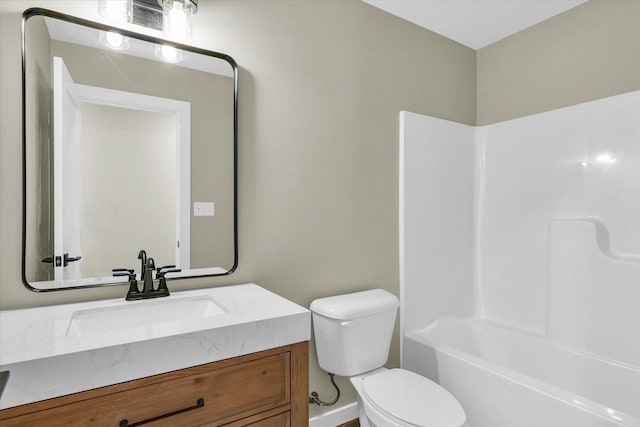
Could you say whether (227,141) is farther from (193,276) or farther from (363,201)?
(363,201)

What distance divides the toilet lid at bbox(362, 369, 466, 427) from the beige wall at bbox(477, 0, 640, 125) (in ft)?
6.23

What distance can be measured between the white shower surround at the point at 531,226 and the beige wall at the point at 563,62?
112 millimetres

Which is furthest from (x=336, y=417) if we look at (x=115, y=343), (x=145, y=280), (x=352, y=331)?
(x=115, y=343)

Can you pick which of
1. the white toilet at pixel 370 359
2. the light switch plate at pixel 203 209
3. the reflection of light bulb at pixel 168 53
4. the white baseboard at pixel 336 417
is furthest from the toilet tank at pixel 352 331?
the reflection of light bulb at pixel 168 53

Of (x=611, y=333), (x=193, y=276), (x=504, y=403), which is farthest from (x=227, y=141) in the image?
(x=611, y=333)

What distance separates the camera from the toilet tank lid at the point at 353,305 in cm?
178

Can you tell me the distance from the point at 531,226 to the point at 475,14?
1.40 metres

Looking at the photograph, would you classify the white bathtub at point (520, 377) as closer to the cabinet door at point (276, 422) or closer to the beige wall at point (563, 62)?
the cabinet door at point (276, 422)

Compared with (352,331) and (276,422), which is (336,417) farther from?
(276,422)

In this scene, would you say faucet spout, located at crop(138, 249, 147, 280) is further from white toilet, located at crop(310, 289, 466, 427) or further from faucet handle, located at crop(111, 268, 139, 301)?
white toilet, located at crop(310, 289, 466, 427)

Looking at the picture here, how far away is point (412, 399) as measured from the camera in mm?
1606

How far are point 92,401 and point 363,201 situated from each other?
5.22 ft

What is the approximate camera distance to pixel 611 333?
6.53 ft

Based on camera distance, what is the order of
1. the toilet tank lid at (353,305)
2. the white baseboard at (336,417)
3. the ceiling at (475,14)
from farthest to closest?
1. the ceiling at (475,14)
2. the white baseboard at (336,417)
3. the toilet tank lid at (353,305)
